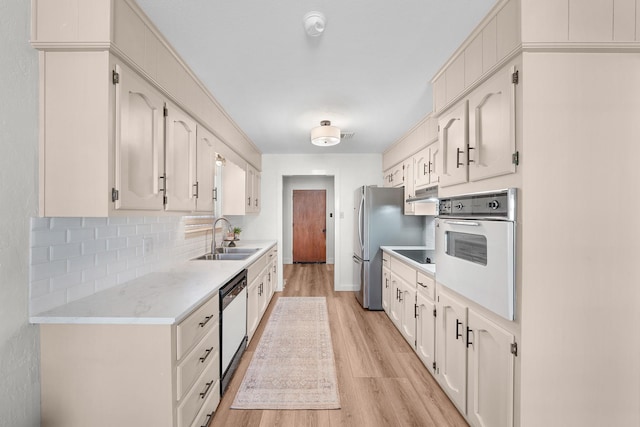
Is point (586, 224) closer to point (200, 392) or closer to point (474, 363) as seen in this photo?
point (474, 363)

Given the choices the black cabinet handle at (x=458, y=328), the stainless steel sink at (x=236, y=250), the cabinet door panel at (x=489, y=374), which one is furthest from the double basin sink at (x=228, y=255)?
the cabinet door panel at (x=489, y=374)

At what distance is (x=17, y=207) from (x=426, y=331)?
2641mm

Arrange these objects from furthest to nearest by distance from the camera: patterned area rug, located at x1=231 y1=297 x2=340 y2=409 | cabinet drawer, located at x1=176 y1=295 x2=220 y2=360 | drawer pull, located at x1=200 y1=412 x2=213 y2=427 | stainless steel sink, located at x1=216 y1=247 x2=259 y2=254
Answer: stainless steel sink, located at x1=216 y1=247 x2=259 y2=254 < patterned area rug, located at x1=231 y1=297 x2=340 y2=409 < drawer pull, located at x1=200 y1=412 x2=213 y2=427 < cabinet drawer, located at x1=176 y1=295 x2=220 y2=360

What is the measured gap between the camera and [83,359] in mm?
1234

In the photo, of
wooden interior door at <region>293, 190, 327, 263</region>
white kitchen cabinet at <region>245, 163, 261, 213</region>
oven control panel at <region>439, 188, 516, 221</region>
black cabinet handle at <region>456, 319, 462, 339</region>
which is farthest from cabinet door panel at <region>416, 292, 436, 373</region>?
wooden interior door at <region>293, 190, 327, 263</region>

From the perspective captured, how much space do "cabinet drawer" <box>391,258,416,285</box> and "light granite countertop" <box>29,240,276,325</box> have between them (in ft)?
5.30

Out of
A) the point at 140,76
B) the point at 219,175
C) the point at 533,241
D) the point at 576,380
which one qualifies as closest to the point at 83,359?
the point at 140,76

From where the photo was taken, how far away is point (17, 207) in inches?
45.3

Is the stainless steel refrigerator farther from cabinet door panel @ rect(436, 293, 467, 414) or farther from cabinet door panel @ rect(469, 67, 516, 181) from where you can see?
cabinet door panel @ rect(469, 67, 516, 181)

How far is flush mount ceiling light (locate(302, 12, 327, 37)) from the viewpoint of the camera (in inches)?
55.3

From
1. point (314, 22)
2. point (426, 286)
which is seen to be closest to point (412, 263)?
point (426, 286)

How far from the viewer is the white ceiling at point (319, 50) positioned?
1384 millimetres

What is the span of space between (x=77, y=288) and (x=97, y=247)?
0.24 m

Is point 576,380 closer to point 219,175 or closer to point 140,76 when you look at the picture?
point 140,76
